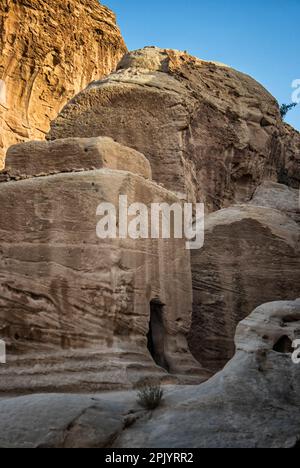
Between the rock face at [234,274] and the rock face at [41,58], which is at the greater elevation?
the rock face at [41,58]

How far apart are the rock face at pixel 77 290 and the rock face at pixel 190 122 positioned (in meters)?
3.73

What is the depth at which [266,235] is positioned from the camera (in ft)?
43.4

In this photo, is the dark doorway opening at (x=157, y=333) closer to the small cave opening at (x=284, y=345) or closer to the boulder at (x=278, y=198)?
the small cave opening at (x=284, y=345)

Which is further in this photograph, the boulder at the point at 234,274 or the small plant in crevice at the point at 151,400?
the boulder at the point at 234,274

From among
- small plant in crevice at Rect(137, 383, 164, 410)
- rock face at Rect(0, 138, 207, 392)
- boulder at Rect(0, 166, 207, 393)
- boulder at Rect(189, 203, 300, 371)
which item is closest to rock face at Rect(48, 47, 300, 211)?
boulder at Rect(189, 203, 300, 371)

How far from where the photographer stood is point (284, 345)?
28.5ft

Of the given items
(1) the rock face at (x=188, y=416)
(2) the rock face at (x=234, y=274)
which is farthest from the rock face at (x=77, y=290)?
(1) the rock face at (x=188, y=416)

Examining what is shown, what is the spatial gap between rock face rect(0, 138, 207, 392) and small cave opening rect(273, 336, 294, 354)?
1.99 m

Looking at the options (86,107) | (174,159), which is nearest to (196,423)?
(174,159)

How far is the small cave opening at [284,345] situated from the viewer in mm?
8625

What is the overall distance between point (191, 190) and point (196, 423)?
30.0 feet

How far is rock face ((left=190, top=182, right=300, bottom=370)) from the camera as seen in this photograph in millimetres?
12484

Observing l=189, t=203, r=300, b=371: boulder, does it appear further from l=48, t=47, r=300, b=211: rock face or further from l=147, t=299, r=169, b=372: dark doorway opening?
l=48, t=47, r=300, b=211: rock face

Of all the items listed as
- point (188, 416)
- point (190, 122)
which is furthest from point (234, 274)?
point (188, 416)
